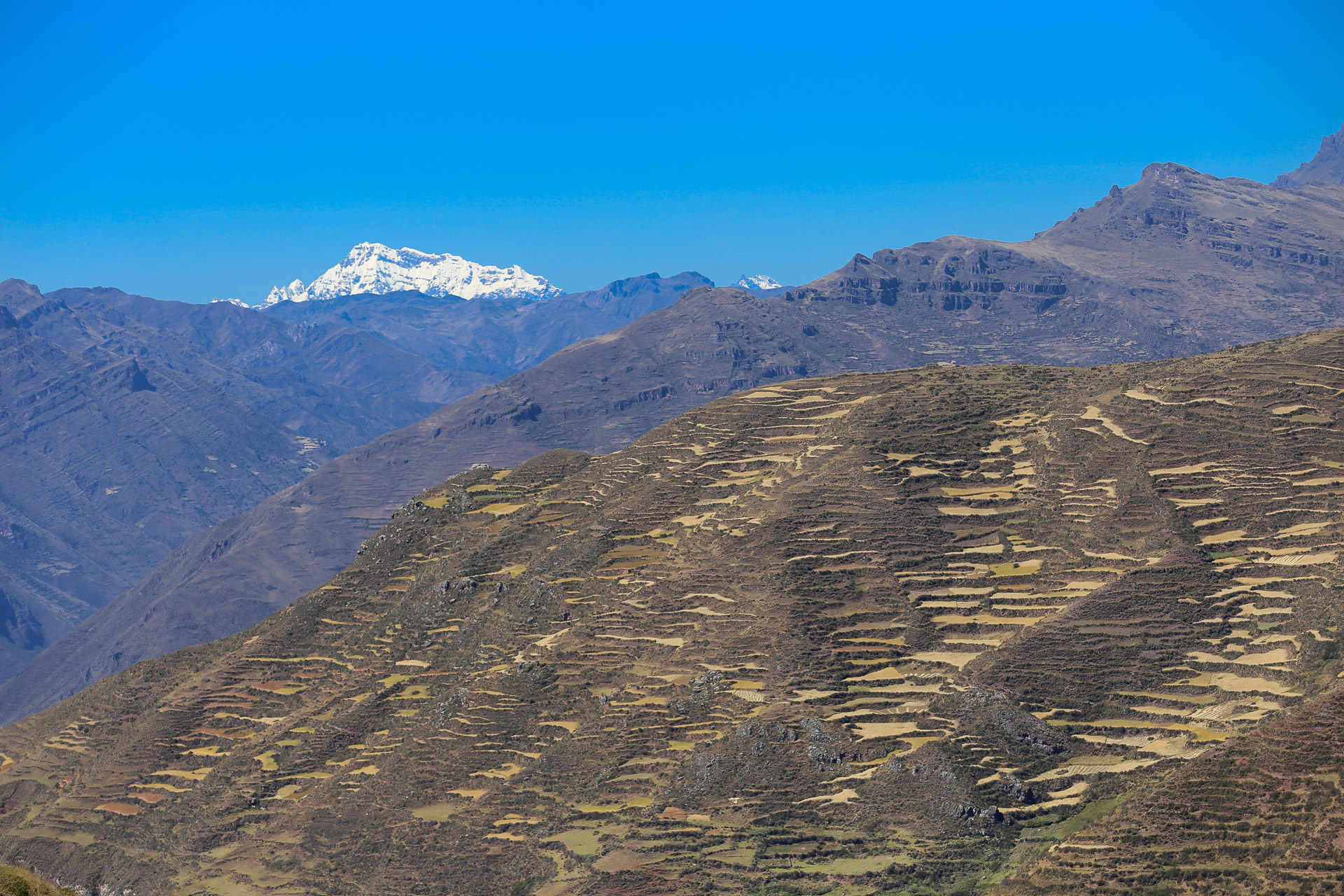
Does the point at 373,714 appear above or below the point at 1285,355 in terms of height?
below

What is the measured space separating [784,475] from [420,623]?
177 ft

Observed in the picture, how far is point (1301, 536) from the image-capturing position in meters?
118

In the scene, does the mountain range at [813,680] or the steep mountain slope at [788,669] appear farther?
the steep mountain slope at [788,669]

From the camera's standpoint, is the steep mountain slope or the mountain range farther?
the steep mountain slope

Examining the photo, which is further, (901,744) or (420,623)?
(420,623)

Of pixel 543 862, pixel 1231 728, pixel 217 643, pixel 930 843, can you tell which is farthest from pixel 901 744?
Result: pixel 217 643

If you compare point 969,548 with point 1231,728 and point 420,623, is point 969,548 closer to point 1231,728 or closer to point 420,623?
point 1231,728

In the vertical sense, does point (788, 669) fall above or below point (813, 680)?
above

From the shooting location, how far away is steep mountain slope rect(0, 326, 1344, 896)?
334 ft

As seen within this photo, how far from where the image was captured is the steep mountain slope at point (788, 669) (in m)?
102

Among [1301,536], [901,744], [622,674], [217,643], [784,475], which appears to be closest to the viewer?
Answer: [901,744]

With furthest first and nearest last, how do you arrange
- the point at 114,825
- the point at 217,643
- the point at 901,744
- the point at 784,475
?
the point at 217,643 < the point at 784,475 < the point at 114,825 < the point at 901,744

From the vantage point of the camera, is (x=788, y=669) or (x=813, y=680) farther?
(x=788, y=669)

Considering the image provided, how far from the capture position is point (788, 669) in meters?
119
